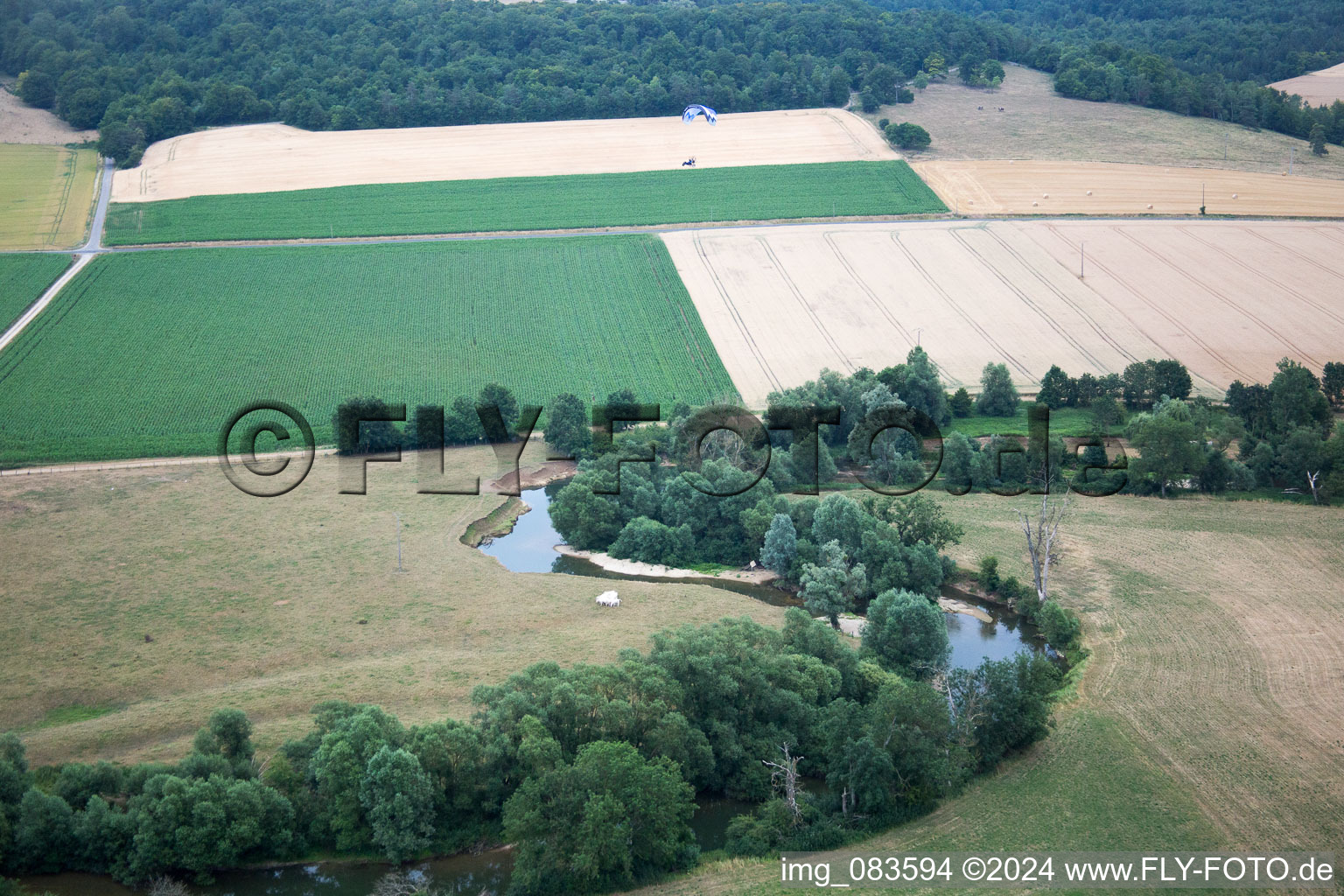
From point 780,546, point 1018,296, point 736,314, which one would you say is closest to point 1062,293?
point 1018,296

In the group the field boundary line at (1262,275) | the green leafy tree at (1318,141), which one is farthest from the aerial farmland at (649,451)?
the green leafy tree at (1318,141)

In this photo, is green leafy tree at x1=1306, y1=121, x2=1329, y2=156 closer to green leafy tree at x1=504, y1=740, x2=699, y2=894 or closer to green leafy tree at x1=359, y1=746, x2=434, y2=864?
green leafy tree at x1=504, y1=740, x2=699, y2=894

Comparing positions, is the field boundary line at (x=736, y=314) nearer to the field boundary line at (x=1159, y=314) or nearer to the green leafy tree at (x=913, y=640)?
the field boundary line at (x=1159, y=314)

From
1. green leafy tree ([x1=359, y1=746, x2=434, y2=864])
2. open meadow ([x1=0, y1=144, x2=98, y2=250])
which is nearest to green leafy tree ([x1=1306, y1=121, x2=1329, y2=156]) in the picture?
green leafy tree ([x1=359, y1=746, x2=434, y2=864])

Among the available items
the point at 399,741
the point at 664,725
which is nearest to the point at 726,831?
the point at 664,725

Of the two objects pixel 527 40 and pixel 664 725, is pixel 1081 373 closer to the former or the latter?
pixel 664 725
